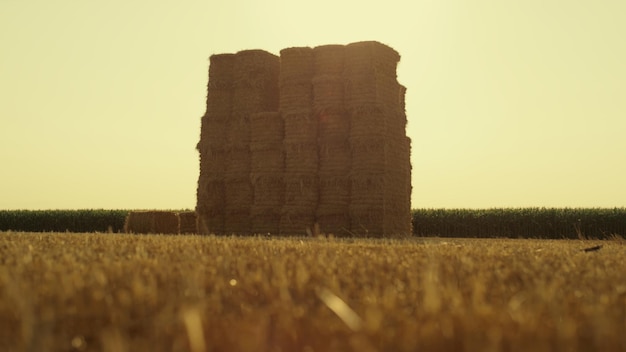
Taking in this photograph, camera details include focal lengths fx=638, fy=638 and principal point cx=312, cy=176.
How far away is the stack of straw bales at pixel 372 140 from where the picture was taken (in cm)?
1494

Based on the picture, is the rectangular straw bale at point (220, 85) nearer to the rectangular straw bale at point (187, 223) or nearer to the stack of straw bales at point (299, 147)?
the stack of straw bales at point (299, 147)

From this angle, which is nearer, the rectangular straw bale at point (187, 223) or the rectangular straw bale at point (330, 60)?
the rectangular straw bale at point (330, 60)

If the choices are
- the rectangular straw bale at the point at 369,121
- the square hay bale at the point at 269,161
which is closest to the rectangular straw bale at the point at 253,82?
the square hay bale at the point at 269,161

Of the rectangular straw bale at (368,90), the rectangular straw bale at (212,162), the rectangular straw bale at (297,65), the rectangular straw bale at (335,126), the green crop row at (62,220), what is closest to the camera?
the rectangular straw bale at (368,90)

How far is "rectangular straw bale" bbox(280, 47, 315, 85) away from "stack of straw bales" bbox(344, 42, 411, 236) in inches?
45.1

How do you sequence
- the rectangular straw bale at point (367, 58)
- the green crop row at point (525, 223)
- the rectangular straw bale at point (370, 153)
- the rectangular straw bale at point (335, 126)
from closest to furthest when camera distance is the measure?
the rectangular straw bale at point (370, 153), the rectangular straw bale at point (367, 58), the rectangular straw bale at point (335, 126), the green crop row at point (525, 223)

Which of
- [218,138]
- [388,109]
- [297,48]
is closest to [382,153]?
[388,109]

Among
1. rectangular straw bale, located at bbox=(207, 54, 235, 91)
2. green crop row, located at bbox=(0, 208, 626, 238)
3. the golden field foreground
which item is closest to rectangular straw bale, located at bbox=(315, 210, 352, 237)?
rectangular straw bale, located at bbox=(207, 54, 235, 91)

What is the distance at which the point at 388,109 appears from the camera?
15492 millimetres

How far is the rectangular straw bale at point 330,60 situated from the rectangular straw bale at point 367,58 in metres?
0.20

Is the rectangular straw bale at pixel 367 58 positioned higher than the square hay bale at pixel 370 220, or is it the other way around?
the rectangular straw bale at pixel 367 58

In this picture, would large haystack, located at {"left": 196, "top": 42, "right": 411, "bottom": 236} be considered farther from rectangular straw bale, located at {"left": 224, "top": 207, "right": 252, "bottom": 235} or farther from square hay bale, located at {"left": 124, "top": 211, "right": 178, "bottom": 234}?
square hay bale, located at {"left": 124, "top": 211, "right": 178, "bottom": 234}

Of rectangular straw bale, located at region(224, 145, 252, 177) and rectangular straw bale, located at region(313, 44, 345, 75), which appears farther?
rectangular straw bale, located at region(224, 145, 252, 177)

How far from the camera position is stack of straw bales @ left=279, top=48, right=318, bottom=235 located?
15.5 m
